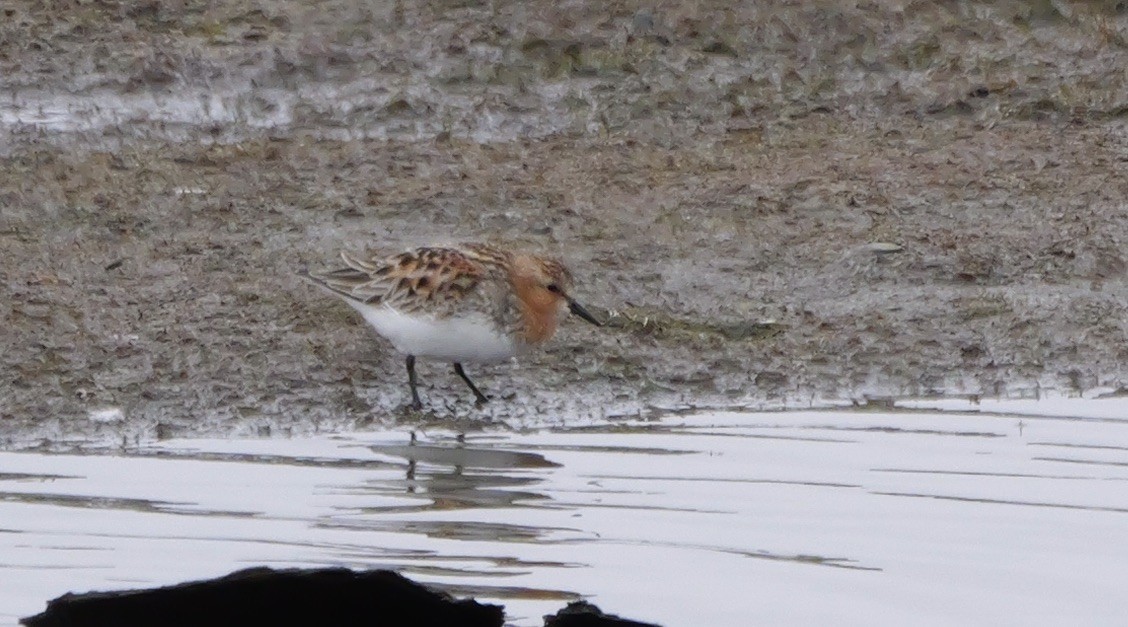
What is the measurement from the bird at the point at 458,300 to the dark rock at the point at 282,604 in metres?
2.37

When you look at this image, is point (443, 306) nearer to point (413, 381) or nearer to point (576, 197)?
point (413, 381)

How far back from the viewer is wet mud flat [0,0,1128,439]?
8.26 meters

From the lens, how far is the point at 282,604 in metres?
5.46

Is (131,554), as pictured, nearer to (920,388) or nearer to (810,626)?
(810,626)

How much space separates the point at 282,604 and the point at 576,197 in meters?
5.18

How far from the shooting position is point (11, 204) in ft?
32.9

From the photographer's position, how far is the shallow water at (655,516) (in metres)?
5.73

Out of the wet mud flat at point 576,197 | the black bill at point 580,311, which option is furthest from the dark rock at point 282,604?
the black bill at point 580,311

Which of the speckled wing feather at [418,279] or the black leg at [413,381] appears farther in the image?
the black leg at [413,381]

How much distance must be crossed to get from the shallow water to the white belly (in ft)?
1.31

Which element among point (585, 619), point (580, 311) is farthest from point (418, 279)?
point (585, 619)

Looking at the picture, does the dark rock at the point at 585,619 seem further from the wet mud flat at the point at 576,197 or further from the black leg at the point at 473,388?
the black leg at the point at 473,388

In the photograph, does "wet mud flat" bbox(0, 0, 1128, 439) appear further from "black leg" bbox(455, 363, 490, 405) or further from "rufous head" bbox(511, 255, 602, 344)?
"rufous head" bbox(511, 255, 602, 344)

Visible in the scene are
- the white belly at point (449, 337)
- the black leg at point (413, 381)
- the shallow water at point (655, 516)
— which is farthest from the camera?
the black leg at point (413, 381)
